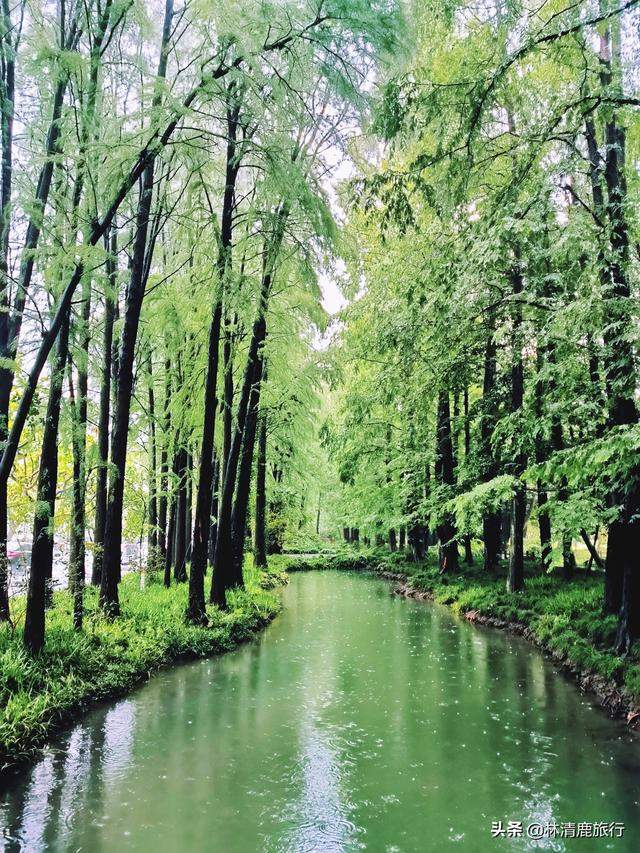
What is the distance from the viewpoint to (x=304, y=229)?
10.0m

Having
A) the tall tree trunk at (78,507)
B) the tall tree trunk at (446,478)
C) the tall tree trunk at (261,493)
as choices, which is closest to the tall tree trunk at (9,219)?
the tall tree trunk at (78,507)

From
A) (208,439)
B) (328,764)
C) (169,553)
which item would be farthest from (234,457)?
(328,764)

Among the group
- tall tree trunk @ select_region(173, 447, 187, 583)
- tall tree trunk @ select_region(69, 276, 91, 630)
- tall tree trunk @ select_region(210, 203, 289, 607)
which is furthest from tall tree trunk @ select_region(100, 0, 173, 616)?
tall tree trunk @ select_region(173, 447, 187, 583)

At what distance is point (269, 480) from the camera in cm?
2745

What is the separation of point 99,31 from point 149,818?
8.90 m

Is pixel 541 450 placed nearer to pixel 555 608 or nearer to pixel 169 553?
pixel 555 608

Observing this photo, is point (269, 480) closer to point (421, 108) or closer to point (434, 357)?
point (434, 357)

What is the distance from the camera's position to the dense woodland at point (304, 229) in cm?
619

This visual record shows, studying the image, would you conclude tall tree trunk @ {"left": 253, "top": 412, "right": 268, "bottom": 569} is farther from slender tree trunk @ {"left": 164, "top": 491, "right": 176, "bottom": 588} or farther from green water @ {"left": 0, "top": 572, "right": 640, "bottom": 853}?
green water @ {"left": 0, "top": 572, "right": 640, "bottom": 853}

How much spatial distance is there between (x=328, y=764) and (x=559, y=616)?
7.29 meters

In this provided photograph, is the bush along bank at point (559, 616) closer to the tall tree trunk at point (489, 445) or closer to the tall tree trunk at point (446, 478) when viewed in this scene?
the tall tree trunk at point (446, 478)

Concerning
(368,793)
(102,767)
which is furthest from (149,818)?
(368,793)

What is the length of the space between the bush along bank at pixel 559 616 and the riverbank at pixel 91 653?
589 centimetres

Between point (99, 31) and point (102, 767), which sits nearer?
point (102, 767)
